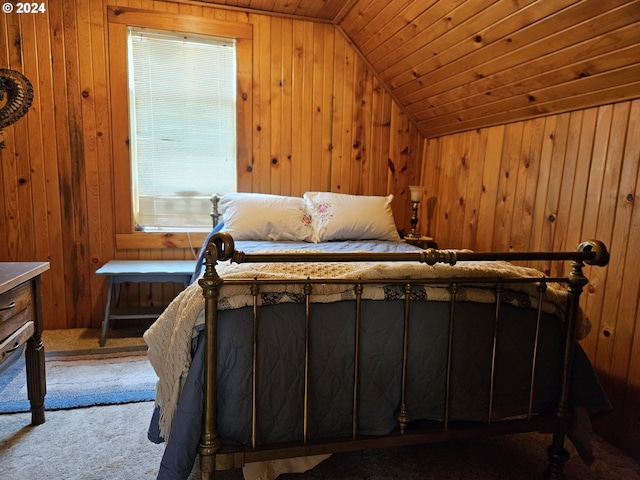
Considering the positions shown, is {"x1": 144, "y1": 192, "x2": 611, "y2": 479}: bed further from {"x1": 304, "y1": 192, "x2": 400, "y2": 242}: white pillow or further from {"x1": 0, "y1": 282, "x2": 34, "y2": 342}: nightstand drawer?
{"x1": 304, "y1": 192, "x2": 400, "y2": 242}: white pillow

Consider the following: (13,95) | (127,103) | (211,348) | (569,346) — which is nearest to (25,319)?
(211,348)

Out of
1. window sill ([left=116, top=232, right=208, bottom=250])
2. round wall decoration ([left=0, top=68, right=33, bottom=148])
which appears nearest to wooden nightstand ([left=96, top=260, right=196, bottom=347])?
window sill ([left=116, top=232, right=208, bottom=250])

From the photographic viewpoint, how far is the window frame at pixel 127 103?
8.73 feet

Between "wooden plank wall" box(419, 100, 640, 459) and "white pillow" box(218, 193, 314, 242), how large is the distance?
3.77 ft

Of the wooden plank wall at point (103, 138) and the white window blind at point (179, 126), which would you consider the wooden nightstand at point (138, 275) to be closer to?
the wooden plank wall at point (103, 138)

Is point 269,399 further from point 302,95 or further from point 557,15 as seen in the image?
point 302,95

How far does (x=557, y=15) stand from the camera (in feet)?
5.40

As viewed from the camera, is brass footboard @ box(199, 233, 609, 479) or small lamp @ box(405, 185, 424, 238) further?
small lamp @ box(405, 185, 424, 238)

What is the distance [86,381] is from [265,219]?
1273 mm

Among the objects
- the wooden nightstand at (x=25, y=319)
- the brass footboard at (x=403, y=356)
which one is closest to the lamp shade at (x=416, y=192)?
the brass footboard at (x=403, y=356)

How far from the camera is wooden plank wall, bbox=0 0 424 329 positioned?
2.59m

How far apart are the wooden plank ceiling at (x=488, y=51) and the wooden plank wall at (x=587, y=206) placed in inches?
4.6

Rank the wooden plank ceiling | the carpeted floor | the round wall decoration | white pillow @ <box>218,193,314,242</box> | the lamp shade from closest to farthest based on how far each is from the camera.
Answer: the carpeted floor, the wooden plank ceiling, the round wall decoration, white pillow @ <box>218,193,314,242</box>, the lamp shade

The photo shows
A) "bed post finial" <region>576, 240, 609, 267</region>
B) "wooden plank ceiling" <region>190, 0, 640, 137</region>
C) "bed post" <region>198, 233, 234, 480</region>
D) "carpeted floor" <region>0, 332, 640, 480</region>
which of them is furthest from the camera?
"wooden plank ceiling" <region>190, 0, 640, 137</region>
